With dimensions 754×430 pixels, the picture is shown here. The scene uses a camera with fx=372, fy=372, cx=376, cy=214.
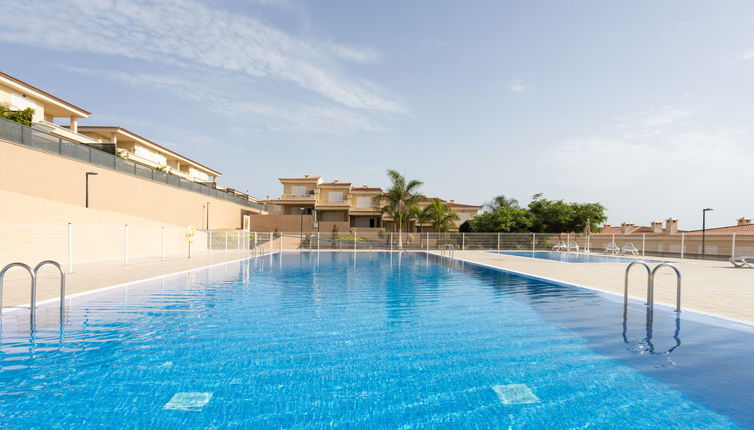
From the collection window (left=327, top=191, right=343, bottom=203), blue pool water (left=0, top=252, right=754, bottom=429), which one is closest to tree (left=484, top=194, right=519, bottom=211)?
window (left=327, top=191, right=343, bottom=203)

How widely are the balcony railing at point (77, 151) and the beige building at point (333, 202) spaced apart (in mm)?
15088

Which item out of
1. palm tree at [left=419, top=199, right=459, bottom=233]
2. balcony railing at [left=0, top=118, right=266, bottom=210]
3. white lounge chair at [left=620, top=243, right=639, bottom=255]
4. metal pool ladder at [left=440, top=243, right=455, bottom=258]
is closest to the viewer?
balcony railing at [left=0, top=118, right=266, bottom=210]

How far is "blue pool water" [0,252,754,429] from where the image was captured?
3.18 m

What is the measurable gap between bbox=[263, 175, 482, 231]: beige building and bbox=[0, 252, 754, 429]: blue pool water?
37.5 m

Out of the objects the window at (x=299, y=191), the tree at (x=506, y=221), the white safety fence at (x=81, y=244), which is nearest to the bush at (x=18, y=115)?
the white safety fence at (x=81, y=244)

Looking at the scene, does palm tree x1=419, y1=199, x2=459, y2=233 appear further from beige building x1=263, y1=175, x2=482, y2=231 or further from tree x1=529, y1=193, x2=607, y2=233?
tree x1=529, y1=193, x2=607, y2=233

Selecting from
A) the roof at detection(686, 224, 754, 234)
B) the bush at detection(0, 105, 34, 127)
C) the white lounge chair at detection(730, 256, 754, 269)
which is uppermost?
the bush at detection(0, 105, 34, 127)

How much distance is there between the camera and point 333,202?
45469mm

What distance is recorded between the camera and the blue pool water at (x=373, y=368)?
10.4 ft

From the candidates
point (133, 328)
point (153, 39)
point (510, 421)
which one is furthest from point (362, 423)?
point (153, 39)

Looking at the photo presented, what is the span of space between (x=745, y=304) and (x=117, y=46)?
75.7ft

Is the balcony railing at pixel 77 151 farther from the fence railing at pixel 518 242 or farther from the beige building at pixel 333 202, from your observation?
the beige building at pixel 333 202

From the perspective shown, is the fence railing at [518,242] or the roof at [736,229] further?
the roof at [736,229]

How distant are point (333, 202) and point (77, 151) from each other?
89.7ft
